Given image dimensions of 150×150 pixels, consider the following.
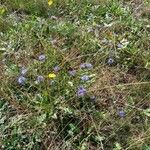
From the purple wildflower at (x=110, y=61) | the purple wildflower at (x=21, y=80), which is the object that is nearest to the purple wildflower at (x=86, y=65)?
the purple wildflower at (x=110, y=61)

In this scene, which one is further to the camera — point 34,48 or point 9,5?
point 9,5

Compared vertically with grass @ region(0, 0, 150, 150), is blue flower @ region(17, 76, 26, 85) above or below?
above

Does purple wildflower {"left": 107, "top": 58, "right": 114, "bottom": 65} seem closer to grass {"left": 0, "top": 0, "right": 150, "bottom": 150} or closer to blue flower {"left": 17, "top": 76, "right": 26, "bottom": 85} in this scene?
grass {"left": 0, "top": 0, "right": 150, "bottom": 150}

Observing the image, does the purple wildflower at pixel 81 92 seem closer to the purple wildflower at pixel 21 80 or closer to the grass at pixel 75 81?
the grass at pixel 75 81

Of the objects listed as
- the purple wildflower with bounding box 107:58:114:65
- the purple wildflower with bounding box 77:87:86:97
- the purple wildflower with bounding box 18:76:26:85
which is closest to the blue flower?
the purple wildflower with bounding box 18:76:26:85

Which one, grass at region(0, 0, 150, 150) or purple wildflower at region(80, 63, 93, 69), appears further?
purple wildflower at region(80, 63, 93, 69)

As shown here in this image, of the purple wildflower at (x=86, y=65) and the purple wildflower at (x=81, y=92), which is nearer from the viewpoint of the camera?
the purple wildflower at (x=81, y=92)

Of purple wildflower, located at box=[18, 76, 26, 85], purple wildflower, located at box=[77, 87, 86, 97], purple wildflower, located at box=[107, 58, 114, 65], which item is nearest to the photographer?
purple wildflower, located at box=[77, 87, 86, 97]

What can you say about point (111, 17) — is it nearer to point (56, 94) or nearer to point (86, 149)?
point (56, 94)

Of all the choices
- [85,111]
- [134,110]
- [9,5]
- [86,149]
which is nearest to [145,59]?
[134,110]
